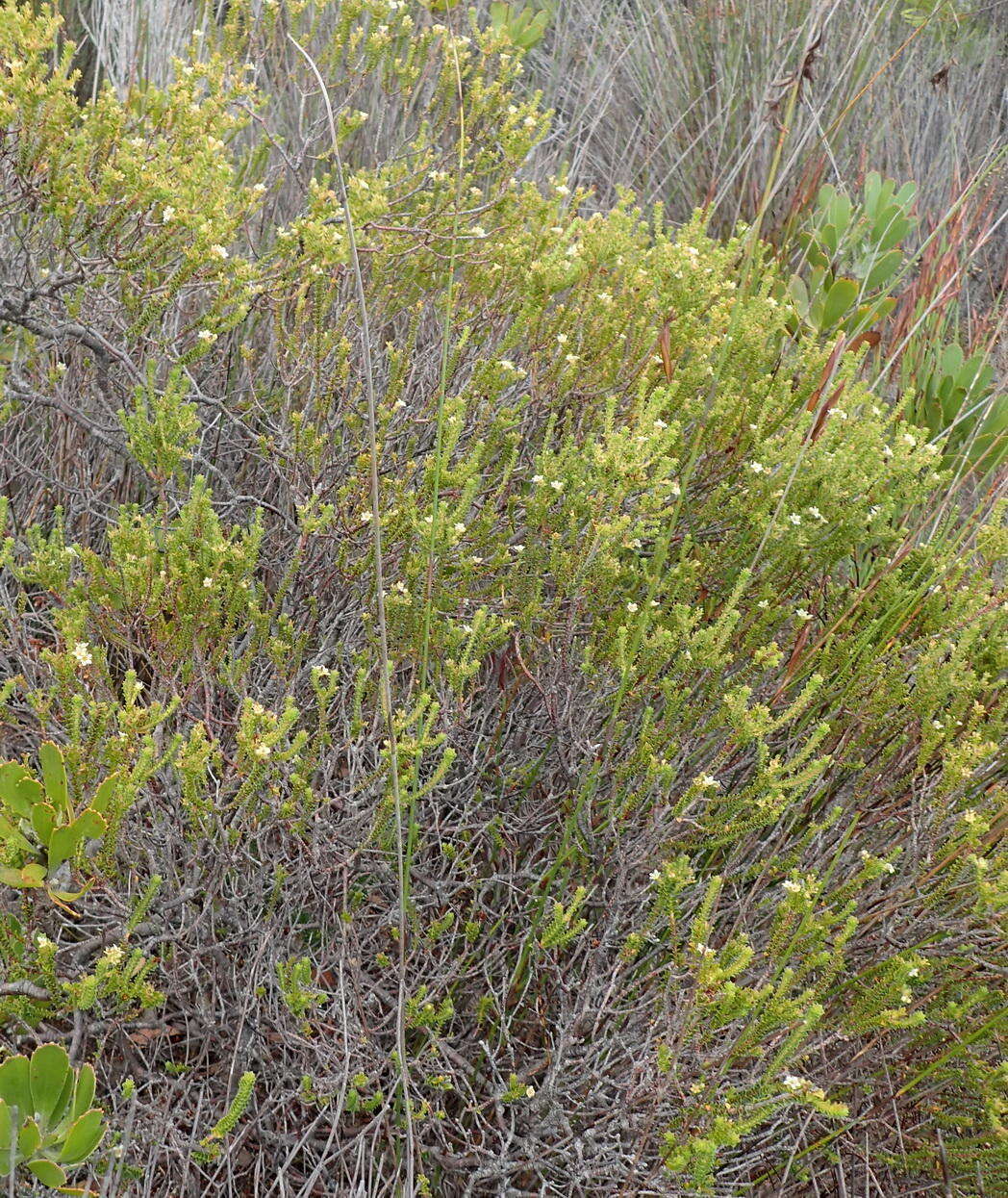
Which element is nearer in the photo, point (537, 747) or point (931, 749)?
point (931, 749)

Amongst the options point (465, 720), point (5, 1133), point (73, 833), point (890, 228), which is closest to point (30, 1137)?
point (5, 1133)

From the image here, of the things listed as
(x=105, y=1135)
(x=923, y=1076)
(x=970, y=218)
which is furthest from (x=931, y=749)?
(x=970, y=218)

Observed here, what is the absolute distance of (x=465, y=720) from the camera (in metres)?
1.79

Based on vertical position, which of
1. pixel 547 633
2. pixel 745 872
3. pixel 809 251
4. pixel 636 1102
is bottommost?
pixel 636 1102

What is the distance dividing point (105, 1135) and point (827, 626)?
57.3 inches

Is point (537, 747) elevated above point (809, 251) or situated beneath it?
situated beneath

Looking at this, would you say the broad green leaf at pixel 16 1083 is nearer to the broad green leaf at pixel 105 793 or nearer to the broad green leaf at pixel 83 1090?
the broad green leaf at pixel 83 1090

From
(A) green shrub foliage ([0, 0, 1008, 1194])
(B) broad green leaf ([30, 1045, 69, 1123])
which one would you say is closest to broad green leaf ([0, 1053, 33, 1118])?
(B) broad green leaf ([30, 1045, 69, 1123])

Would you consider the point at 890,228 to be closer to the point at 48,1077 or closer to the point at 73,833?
the point at 73,833

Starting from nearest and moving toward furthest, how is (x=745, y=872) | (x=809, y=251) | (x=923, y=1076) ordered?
1. (x=923, y=1076)
2. (x=745, y=872)
3. (x=809, y=251)

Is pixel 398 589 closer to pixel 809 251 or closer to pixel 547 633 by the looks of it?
pixel 547 633

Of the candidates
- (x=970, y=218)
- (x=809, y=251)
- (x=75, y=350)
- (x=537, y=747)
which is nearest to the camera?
(x=537, y=747)

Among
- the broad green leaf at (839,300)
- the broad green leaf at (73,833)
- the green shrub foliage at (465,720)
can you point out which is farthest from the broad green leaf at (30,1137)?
the broad green leaf at (839,300)

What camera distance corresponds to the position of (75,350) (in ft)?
7.40
